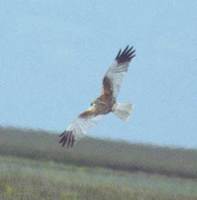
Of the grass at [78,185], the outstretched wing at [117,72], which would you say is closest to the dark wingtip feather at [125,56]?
the outstretched wing at [117,72]

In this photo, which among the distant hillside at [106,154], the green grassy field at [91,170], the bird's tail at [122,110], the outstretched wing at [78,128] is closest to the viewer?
the outstretched wing at [78,128]

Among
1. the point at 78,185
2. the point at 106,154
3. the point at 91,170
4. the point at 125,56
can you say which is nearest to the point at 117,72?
the point at 125,56

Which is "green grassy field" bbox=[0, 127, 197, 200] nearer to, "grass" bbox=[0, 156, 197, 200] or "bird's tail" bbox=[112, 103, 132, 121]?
"grass" bbox=[0, 156, 197, 200]

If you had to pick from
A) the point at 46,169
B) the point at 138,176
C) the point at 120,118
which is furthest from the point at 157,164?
the point at 120,118

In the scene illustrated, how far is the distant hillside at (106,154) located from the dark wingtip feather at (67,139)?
11.5m

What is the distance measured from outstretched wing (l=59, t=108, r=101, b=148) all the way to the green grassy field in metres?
5.48

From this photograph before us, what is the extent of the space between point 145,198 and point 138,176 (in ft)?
12.5

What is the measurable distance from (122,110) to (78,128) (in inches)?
12.9

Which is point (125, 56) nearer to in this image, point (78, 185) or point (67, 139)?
point (67, 139)

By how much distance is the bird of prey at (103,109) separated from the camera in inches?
242

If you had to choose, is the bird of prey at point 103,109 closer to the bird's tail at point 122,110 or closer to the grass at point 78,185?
the bird's tail at point 122,110

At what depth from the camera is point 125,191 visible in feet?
42.6

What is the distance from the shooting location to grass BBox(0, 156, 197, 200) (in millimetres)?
12203

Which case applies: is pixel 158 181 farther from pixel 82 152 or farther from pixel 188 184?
pixel 82 152
